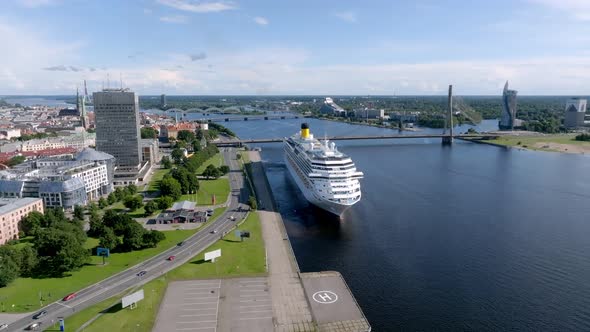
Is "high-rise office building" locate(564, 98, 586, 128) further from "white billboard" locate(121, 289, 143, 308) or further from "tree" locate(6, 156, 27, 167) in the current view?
"tree" locate(6, 156, 27, 167)

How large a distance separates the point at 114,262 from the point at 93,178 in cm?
2872

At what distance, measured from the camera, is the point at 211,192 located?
68.3m

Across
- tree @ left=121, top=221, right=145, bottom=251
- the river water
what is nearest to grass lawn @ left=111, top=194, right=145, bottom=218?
tree @ left=121, top=221, right=145, bottom=251

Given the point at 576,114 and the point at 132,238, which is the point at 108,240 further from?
the point at 576,114

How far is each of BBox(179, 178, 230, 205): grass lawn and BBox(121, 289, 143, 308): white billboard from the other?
97.6 feet

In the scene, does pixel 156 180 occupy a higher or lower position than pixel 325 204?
lower

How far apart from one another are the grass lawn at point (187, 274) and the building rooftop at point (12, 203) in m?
23.0

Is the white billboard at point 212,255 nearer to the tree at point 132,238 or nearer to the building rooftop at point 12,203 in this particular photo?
the tree at point 132,238

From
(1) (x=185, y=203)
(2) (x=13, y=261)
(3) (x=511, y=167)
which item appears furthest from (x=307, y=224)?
(3) (x=511, y=167)

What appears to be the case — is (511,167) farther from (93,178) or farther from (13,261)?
(13,261)

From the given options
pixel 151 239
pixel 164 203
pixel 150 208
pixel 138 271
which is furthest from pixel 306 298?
pixel 164 203

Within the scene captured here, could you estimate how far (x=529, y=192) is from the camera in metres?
69.3

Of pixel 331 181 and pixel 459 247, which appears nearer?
pixel 459 247

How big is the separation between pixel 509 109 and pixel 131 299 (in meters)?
176
